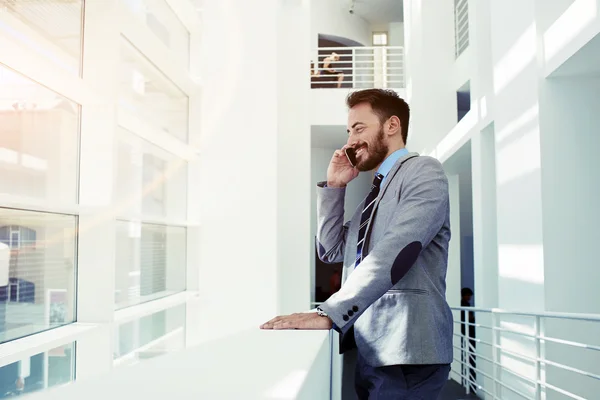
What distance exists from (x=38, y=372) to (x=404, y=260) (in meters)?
1.44

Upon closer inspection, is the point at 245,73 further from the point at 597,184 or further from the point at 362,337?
the point at 362,337

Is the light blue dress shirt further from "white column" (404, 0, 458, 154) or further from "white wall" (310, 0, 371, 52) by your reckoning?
"white wall" (310, 0, 371, 52)

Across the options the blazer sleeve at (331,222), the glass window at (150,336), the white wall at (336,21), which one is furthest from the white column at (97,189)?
the white wall at (336,21)

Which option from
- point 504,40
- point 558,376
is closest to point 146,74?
point 504,40

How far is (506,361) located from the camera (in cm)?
307

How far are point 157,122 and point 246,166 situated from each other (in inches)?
23.4

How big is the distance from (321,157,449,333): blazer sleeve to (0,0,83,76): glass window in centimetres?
114

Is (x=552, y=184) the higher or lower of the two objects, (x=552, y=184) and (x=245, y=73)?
the lower

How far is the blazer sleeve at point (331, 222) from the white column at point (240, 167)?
1424 mm

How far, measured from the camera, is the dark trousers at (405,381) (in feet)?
3.09

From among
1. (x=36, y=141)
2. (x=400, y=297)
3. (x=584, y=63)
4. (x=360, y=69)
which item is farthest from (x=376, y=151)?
(x=360, y=69)

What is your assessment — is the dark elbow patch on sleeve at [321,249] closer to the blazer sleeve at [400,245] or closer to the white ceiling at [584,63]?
the blazer sleeve at [400,245]

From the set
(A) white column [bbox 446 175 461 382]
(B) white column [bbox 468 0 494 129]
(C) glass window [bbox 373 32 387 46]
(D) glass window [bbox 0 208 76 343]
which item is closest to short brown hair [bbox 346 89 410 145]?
(D) glass window [bbox 0 208 76 343]

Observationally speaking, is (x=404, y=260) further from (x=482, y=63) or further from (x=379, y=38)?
(x=379, y=38)
